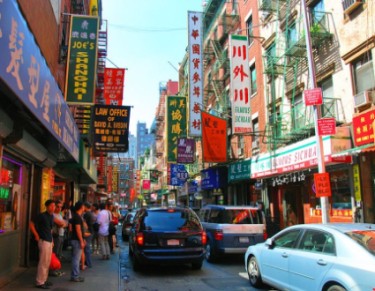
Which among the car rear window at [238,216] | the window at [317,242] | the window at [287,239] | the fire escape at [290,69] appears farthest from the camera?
the fire escape at [290,69]

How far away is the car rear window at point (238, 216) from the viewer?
11.8 m

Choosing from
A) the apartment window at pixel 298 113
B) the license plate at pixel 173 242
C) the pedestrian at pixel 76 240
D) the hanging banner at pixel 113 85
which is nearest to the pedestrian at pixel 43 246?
the pedestrian at pixel 76 240

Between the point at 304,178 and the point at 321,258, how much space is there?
371 inches

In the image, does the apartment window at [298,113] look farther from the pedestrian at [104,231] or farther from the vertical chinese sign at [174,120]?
the vertical chinese sign at [174,120]

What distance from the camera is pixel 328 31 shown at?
48.7 feet

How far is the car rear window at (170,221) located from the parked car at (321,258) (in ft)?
8.03

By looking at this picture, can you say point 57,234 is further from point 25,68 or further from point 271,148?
point 271,148

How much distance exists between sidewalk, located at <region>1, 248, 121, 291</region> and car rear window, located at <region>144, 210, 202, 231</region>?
5.01 ft

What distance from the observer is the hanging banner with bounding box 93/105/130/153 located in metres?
15.4

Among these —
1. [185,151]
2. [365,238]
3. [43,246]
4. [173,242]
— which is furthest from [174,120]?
[365,238]

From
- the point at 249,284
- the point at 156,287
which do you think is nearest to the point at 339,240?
the point at 249,284

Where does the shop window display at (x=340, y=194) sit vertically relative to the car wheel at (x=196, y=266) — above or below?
above

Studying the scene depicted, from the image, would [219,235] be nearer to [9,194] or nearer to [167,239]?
[167,239]

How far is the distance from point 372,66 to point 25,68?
11.1 meters
